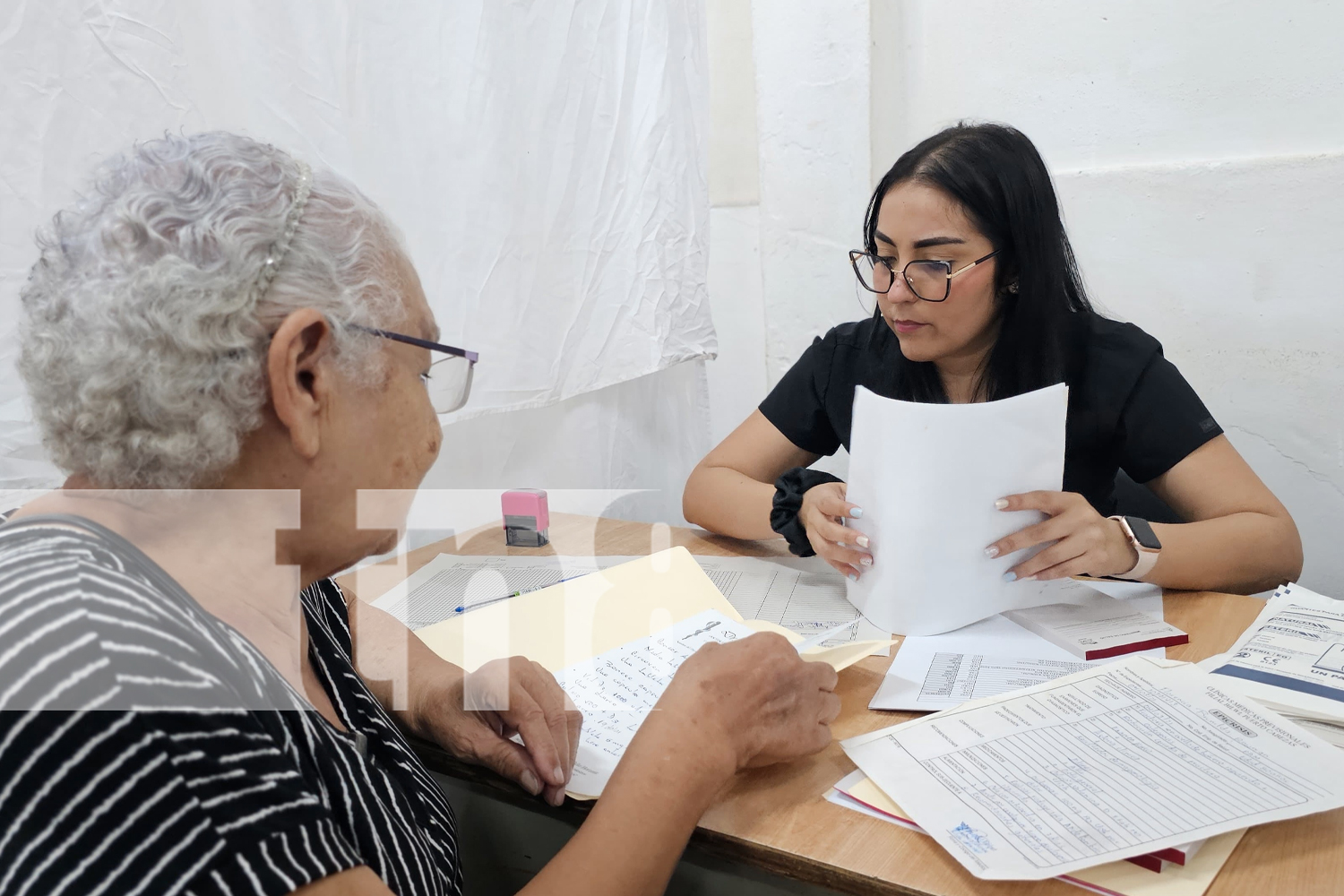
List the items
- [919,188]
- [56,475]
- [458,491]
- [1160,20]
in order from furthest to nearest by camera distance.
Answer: [1160,20]
[458,491]
[919,188]
[56,475]

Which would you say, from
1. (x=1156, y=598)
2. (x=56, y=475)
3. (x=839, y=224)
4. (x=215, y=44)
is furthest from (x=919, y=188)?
(x=56, y=475)

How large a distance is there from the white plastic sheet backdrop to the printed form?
3.32 ft

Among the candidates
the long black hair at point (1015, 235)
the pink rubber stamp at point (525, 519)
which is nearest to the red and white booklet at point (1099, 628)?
the long black hair at point (1015, 235)

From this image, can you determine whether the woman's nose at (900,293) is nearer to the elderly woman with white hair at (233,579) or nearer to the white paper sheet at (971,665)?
the white paper sheet at (971,665)

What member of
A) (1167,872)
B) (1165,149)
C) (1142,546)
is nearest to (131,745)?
(1167,872)

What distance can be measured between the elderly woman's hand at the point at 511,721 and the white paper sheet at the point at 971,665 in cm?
30

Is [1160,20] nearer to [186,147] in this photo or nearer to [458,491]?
[458,491]

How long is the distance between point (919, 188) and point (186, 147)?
3.55 ft

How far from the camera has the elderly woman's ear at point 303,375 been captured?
0.58 m

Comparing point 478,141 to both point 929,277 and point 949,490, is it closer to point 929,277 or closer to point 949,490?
point 929,277

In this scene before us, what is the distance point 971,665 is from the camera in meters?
0.93

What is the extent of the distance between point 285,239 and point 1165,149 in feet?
6.30

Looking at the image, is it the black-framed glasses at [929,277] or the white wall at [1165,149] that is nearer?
the black-framed glasses at [929,277]

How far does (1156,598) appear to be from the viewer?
1.12 metres
